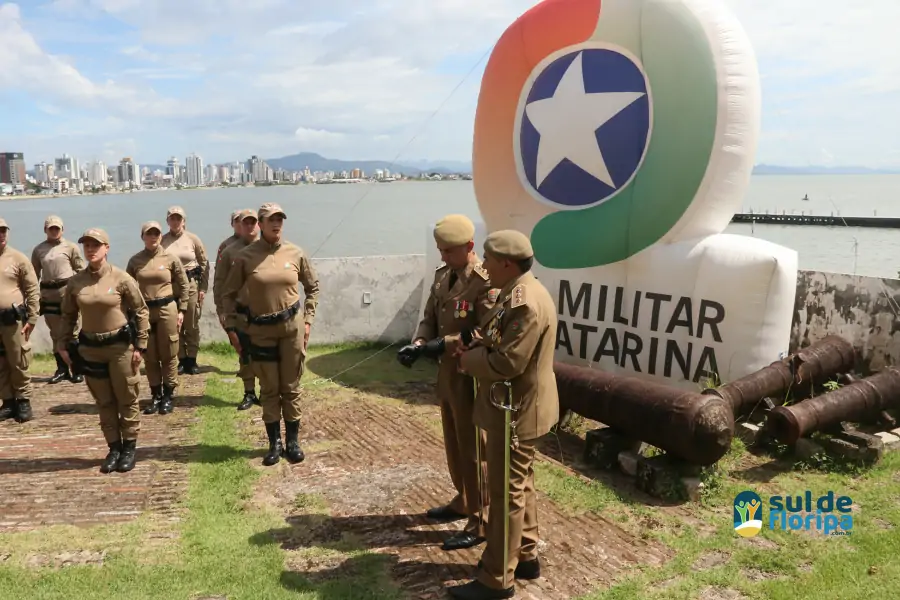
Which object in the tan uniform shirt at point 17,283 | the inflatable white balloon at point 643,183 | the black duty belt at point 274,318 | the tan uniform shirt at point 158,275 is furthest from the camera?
the tan uniform shirt at point 158,275

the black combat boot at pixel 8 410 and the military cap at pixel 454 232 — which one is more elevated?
the military cap at pixel 454 232

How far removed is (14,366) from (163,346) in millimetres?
1300

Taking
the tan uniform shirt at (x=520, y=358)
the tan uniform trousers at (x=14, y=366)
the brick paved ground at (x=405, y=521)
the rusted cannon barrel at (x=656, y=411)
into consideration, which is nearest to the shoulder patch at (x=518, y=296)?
the tan uniform shirt at (x=520, y=358)

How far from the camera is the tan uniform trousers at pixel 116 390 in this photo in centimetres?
482

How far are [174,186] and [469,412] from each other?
66.9 m

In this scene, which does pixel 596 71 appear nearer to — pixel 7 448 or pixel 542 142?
pixel 542 142

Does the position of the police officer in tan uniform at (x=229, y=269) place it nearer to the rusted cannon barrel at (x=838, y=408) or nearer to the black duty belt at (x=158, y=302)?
the black duty belt at (x=158, y=302)

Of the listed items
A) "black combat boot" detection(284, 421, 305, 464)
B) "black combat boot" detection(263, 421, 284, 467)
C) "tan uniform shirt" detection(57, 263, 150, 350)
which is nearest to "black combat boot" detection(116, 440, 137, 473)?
"tan uniform shirt" detection(57, 263, 150, 350)

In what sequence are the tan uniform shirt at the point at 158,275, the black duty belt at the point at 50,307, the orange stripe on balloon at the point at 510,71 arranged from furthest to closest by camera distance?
the black duty belt at the point at 50,307, the orange stripe on balloon at the point at 510,71, the tan uniform shirt at the point at 158,275

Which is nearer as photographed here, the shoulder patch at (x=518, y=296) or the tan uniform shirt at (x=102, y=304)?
the shoulder patch at (x=518, y=296)

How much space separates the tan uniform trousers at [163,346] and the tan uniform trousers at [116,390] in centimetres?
142

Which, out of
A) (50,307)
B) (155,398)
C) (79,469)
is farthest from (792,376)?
(50,307)

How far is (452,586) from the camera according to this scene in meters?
3.36

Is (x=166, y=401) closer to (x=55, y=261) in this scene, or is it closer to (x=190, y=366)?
(x=190, y=366)
